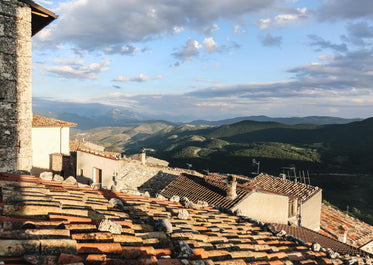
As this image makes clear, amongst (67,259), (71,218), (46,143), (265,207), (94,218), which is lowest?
(265,207)

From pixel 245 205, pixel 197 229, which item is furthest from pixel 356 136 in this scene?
pixel 197 229

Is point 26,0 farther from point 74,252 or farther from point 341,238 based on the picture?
point 341,238

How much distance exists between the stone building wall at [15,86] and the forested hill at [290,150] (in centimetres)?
7595

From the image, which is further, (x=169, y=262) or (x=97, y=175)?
(x=97, y=175)

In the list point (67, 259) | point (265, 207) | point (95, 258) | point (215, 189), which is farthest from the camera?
point (215, 189)

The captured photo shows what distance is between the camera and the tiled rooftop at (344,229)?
1983 cm

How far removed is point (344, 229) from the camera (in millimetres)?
18703

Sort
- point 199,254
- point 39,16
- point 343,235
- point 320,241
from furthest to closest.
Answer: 1. point 343,235
2. point 320,241
3. point 39,16
4. point 199,254

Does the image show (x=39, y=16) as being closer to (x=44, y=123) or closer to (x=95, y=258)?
(x=95, y=258)

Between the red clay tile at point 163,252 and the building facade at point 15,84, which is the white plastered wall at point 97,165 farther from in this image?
the red clay tile at point 163,252

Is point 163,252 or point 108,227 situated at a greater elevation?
point 108,227

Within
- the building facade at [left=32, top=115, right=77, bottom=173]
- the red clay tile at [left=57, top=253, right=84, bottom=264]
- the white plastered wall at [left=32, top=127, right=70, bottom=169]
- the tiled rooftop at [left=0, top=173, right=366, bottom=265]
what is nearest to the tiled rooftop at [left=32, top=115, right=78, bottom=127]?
the building facade at [left=32, top=115, right=77, bottom=173]

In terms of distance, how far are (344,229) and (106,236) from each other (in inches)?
823

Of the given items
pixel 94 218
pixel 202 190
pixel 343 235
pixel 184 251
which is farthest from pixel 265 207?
pixel 94 218
